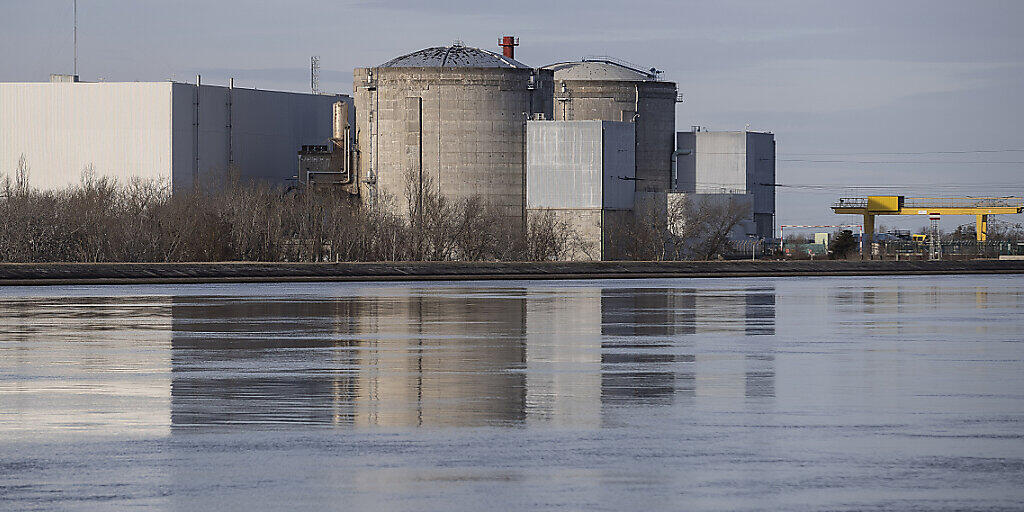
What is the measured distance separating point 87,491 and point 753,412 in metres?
6.45

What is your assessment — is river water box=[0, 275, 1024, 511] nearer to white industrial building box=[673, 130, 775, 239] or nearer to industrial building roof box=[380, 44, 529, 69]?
industrial building roof box=[380, 44, 529, 69]

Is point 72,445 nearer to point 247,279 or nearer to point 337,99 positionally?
point 247,279

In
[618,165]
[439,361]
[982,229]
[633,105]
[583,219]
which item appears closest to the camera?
[439,361]

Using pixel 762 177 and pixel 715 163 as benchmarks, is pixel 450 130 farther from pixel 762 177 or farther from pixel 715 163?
pixel 762 177

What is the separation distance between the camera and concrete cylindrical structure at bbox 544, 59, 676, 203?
79.8 m

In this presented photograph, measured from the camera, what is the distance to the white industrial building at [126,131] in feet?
252

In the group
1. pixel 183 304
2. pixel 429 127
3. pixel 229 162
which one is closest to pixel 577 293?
pixel 183 304

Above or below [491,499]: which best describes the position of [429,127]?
above

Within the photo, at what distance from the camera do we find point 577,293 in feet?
130

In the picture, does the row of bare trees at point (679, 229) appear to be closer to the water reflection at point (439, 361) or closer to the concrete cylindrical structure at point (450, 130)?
the concrete cylindrical structure at point (450, 130)

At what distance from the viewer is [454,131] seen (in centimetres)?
7494

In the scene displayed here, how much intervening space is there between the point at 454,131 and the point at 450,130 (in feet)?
0.74

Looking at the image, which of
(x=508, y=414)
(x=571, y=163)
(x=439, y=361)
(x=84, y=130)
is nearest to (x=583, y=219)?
(x=571, y=163)

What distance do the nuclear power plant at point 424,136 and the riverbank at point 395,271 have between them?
12.5 meters
